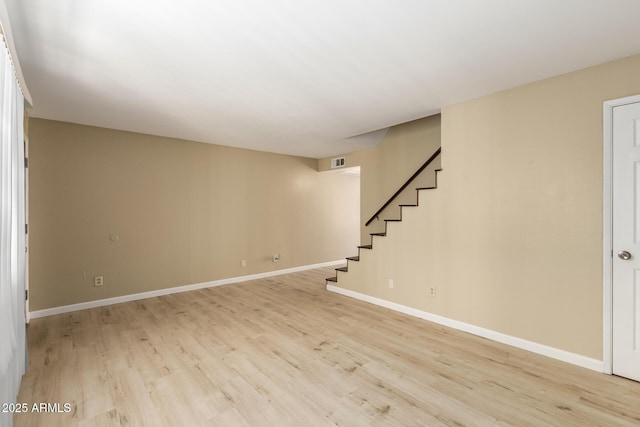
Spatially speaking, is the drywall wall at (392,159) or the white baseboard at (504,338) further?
the drywall wall at (392,159)

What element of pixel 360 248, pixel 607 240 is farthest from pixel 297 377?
pixel 607 240

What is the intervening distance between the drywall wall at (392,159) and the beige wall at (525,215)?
3.06 feet

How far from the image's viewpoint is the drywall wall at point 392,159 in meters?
4.46

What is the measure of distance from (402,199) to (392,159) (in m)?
0.74

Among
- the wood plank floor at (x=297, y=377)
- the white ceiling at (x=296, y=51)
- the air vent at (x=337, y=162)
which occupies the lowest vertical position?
the wood plank floor at (x=297, y=377)

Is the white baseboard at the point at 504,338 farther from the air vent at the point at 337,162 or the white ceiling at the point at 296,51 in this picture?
the air vent at the point at 337,162

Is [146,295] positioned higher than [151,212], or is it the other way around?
[151,212]

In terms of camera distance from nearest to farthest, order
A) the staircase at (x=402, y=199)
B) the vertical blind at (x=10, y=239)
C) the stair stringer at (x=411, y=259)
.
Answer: the vertical blind at (x=10, y=239) → the stair stringer at (x=411, y=259) → the staircase at (x=402, y=199)

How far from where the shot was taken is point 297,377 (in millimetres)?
2383

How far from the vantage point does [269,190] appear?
6.11 metres

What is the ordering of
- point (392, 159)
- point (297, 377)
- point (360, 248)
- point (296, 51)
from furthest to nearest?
point (392, 159)
point (360, 248)
point (297, 377)
point (296, 51)

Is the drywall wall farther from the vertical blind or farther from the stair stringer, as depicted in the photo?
the vertical blind

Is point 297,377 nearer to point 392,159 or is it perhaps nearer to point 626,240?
point 626,240

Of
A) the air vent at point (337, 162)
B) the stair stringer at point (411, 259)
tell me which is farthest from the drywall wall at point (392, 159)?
the stair stringer at point (411, 259)
